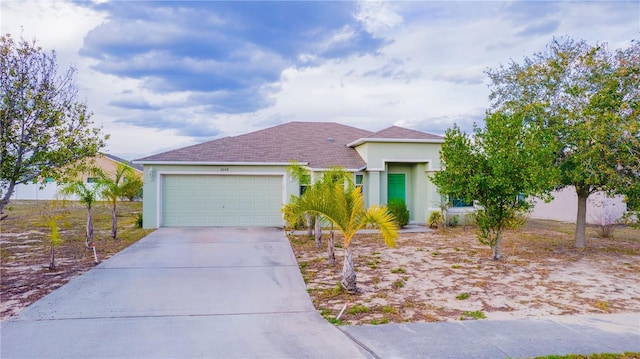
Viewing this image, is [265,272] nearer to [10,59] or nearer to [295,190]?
[10,59]

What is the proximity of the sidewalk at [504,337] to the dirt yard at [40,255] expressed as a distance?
5.85 metres

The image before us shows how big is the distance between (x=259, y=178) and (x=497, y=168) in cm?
1069

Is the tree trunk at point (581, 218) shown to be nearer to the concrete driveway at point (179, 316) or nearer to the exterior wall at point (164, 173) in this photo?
the concrete driveway at point (179, 316)

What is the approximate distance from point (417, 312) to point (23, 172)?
7.55 m

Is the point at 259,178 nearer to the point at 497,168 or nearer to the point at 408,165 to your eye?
the point at 408,165

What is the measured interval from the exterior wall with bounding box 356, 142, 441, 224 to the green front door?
251 mm

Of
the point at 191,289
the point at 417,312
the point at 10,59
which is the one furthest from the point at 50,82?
the point at 417,312

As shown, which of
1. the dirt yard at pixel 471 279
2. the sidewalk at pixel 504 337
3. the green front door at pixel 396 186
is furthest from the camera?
the green front door at pixel 396 186

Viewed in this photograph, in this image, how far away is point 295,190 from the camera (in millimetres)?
17609

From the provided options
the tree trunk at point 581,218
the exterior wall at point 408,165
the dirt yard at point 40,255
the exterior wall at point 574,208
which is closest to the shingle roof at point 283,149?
the exterior wall at point 408,165

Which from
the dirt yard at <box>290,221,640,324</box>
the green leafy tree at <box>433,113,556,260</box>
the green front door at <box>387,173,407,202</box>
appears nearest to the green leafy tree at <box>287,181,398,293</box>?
the dirt yard at <box>290,221,640,324</box>

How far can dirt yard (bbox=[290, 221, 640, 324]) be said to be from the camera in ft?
21.7

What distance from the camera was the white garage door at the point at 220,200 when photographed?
1708 cm

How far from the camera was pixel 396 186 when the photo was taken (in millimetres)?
18875
